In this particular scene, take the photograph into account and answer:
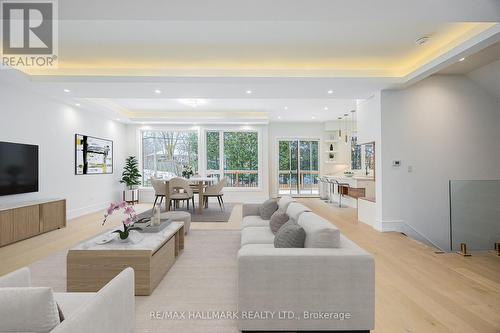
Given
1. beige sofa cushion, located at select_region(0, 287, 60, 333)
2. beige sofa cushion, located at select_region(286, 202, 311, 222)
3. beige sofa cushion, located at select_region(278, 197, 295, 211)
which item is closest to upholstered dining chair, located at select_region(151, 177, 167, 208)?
beige sofa cushion, located at select_region(278, 197, 295, 211)

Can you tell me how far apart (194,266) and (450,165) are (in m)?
5.00

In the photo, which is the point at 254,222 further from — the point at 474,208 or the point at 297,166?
the point at 297,166

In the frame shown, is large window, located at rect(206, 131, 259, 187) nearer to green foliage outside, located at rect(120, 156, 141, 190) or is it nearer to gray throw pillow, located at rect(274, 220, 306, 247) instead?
green foliage outside, located at rect(120, 156, 141, 190)

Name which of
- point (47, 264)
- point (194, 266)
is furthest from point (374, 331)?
point (47, 264)

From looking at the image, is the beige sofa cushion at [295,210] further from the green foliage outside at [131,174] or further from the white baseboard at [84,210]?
the green foliage outside at [131,174]

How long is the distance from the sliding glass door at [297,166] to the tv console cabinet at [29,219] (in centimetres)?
682

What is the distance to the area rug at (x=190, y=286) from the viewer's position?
6.61ft

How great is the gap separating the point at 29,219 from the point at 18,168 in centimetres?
96

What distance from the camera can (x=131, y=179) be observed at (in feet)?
26.7

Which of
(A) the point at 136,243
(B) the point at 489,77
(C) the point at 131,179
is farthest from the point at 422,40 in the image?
(C) the point at 131,179

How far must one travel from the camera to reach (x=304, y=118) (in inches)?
356

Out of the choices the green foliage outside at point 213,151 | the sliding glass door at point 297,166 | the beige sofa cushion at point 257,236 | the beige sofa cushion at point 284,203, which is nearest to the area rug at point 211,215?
the green foliage outside at point 213,151

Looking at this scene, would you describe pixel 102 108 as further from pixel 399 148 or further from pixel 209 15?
pixel 399 148

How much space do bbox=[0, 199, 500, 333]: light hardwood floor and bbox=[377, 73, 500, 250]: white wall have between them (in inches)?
31.2
